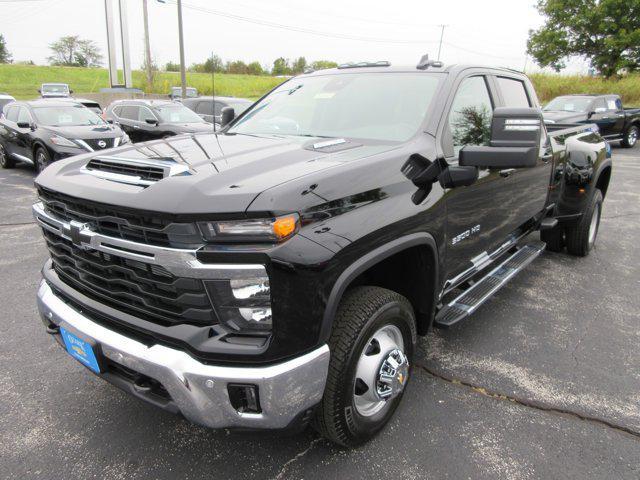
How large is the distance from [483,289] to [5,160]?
12.2 metres

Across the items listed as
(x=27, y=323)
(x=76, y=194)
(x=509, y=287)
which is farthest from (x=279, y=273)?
(x=509, y=287)

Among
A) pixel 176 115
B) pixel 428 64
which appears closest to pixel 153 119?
pixel 176 115

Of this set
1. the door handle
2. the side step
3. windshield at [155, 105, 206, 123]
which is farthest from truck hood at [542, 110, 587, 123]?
the door handle

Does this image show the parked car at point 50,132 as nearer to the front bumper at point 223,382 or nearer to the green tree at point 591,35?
the front bumper at point 223,382

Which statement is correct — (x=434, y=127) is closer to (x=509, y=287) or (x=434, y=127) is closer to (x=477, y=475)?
(x=477, y=475)

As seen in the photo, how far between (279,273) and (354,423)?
94cm

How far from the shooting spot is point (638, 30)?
2581 centimetres

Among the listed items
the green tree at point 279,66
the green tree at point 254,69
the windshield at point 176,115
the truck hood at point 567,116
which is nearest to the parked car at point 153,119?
the windshield at point 176,115

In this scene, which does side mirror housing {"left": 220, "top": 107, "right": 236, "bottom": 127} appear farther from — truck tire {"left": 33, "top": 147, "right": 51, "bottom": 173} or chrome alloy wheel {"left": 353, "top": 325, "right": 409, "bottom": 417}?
truck tire {"left": 33, "top": 147, "right": 51, "bottom": 173}

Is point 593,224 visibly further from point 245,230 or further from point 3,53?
point 3,53

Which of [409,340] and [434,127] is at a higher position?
[434,127]

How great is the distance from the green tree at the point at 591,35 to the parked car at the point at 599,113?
1439cm

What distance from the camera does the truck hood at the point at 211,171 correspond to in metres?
1.73

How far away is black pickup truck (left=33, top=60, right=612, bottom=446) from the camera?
1.73 metres
